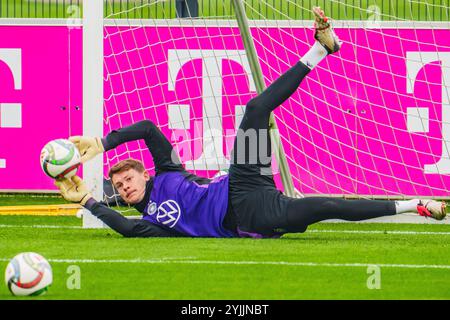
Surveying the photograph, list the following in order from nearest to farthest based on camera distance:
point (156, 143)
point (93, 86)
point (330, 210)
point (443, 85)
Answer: point (330, 210) < point (156, 143) < point (93, 86) < point (443, 85)

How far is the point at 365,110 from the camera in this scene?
14.7 m

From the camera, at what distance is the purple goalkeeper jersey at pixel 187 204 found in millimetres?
9992

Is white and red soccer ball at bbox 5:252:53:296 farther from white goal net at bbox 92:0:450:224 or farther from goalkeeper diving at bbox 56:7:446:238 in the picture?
white goal net at bbox 92:0:450:224

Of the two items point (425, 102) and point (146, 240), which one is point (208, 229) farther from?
point (425, 102)

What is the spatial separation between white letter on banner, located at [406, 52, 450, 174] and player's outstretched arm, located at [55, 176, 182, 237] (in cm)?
512

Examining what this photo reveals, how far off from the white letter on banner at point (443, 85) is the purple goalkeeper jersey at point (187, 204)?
4.94 meters

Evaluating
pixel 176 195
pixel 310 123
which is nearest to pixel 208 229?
pixel 176 195

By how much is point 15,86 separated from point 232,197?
6.07 m

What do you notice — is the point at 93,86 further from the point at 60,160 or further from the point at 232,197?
the point at 232,197

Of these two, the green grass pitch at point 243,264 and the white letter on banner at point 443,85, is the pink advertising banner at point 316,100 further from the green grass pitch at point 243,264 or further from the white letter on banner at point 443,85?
the green grass pitch at point 243,264

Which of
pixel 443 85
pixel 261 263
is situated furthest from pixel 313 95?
pixel 261 263

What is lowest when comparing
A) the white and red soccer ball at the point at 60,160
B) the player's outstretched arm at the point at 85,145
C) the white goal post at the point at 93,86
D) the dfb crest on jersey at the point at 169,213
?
the dfb crest on jersey at the point at 169,213

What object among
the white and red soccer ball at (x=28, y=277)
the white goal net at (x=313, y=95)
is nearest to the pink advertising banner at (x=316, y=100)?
the white goal net at (x=313, y=95)

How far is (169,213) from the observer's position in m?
10.1
